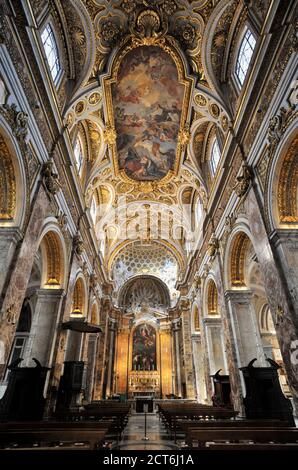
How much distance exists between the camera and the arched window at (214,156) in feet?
41.3

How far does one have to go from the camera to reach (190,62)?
1079 centimetres

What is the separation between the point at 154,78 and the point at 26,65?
21.7 ft

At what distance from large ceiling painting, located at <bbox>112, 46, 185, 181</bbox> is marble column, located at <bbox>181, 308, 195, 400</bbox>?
11044mm

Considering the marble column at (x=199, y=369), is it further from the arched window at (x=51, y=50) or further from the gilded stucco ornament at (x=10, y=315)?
the arched window at (x=51, y=50)

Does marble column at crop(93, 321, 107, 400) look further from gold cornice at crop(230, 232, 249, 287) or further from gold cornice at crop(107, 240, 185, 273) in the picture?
gold cornice at crop(230, 232, 249, 287)

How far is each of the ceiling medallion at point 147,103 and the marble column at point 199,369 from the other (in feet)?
37.6

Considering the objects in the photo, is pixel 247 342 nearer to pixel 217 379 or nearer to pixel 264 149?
pixel 217 379

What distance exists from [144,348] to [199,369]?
9.57 metres

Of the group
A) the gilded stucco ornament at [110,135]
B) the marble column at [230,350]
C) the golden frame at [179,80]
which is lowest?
the marble column at [230,350]

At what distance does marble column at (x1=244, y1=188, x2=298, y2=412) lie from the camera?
586cm

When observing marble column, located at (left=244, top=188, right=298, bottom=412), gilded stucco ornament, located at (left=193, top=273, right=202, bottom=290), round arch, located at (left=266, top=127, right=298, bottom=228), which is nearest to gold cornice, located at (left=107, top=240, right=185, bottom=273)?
gilded stucco ornament, located at (left=193, top=273, right=202, bottom=290)

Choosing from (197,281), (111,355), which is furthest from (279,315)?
(111,355)

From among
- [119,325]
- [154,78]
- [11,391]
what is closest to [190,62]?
[154,78]

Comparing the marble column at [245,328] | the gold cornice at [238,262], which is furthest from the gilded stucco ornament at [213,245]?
the marble column at [245,328]
